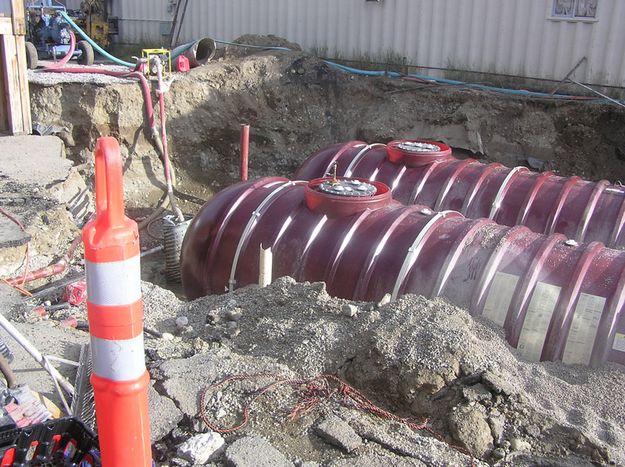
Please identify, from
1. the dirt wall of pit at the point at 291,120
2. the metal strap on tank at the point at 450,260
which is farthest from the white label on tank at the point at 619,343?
the dirt wall of pit at the point at 291,120

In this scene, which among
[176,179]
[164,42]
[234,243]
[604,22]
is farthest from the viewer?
[164,42]

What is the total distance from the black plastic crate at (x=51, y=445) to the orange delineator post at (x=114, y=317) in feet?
1.01

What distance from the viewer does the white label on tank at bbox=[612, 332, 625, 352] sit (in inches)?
186

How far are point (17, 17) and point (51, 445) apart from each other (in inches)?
352

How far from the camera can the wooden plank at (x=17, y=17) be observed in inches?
388

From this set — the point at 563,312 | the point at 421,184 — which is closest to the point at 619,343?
the point at 563,312

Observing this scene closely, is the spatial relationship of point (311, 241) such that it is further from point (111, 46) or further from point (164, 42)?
point (111, 46)

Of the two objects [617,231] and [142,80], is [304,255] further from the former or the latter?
[142,80]

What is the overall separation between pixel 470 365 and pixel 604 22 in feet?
29.5

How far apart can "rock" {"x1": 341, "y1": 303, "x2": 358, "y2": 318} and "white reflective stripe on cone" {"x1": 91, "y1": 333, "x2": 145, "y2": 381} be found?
6.63 feet

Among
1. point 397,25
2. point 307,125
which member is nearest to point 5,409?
point 307,125

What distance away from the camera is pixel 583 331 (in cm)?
483

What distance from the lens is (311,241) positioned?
19.9ft

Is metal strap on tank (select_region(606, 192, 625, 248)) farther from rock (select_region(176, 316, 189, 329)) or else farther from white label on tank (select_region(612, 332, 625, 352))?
rock (select_region(176, 316, 189, 329))
